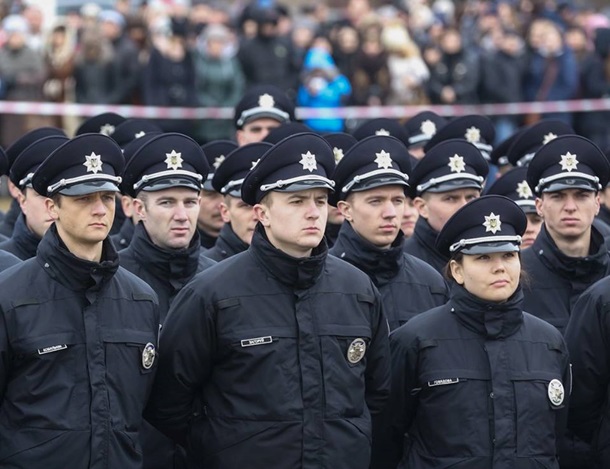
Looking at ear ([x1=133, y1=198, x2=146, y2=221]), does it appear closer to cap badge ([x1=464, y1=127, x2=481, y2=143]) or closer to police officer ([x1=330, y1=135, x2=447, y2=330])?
police officer ([x1=330, y1=135, x2=447, y2=330])

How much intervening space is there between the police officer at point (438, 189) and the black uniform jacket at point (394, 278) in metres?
0.90

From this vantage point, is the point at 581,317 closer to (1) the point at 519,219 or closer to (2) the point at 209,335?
(1) the point at 519,219

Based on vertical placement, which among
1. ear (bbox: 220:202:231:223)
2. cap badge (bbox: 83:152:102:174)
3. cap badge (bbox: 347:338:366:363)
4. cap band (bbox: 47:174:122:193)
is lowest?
cap badge (bbox: 347:338:366:363)

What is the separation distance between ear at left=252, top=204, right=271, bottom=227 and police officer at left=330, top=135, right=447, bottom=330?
53.5 inches

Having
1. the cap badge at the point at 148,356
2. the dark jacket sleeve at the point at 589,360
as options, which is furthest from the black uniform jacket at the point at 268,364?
the dark jacket sleeve at the point at 589,360

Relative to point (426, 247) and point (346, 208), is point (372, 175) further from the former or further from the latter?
point (426, 247)

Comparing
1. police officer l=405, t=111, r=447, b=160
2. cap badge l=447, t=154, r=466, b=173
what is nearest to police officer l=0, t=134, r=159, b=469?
cap badge l=447, t=154, r=466, b=173

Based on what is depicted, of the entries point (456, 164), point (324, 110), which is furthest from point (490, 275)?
point (324, 110)

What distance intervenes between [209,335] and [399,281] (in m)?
1.92

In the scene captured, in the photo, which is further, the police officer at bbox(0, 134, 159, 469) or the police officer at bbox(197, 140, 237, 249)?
the police officer at bbox(197, 140, 237, 249)

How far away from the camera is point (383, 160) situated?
9.34 metres

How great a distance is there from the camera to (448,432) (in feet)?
A: 26.4

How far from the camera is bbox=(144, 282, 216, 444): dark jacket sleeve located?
25.5ft

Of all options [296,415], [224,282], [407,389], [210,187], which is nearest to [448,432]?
[407,389]
